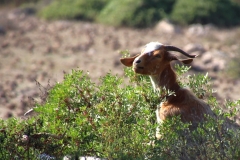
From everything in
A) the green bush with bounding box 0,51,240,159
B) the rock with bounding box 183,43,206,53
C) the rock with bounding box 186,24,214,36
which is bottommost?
the green bush with bounding box 0,51,240,159

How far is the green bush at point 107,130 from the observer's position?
209 inches

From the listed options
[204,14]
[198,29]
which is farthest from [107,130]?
[204,14]

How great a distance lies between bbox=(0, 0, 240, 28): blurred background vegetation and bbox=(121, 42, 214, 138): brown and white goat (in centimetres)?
1175

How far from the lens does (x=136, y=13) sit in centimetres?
1838

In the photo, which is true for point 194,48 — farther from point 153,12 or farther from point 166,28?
point 153,12

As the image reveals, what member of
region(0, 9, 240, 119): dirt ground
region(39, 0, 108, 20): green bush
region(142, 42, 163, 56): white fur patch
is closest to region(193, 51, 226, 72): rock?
region(0, 9, 240, 119): dirt ground

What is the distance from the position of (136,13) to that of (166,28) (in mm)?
1317

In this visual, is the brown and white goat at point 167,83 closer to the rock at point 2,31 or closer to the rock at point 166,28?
the rock at point 166,28

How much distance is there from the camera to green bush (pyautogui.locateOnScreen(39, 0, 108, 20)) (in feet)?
65.1

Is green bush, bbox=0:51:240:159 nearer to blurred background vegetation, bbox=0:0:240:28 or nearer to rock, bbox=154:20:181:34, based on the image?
rock, bbox=154:20:181:34

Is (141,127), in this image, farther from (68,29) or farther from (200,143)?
(68,29)

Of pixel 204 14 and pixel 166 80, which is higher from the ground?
pixel 204 14

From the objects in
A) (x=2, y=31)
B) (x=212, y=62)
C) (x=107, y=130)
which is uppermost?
(x=2, y=31)

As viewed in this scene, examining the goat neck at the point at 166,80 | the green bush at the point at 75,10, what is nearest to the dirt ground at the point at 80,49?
the green bush at the point at 75,10
